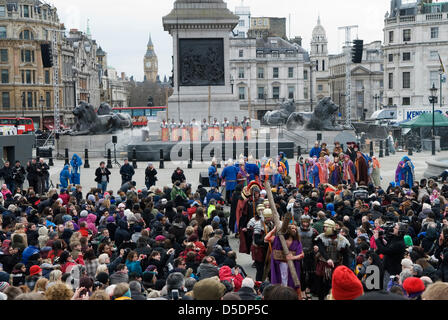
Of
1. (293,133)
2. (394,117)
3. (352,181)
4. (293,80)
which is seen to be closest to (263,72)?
(293,80)

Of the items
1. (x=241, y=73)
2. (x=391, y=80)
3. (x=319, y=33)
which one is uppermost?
(x=319, y=33)

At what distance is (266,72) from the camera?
107125 millimetres

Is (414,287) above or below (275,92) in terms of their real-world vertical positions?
below

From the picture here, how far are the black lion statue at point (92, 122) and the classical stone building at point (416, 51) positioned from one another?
43.6 metres

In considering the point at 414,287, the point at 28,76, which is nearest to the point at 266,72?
the point at 28,76

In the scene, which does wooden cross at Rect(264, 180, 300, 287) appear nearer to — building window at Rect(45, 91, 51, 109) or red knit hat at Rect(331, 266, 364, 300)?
red knit hat at Rect(331, 266, 364, 300)

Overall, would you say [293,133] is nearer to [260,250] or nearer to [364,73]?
[260,250]

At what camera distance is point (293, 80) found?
108250mm

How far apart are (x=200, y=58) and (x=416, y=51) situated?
44.2m

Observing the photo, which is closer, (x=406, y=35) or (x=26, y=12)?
(x=406, y=35)

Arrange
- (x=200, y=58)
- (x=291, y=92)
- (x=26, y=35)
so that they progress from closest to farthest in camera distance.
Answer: (x=200, y=58)
(x=26, y=35)
(x=291, y=92)

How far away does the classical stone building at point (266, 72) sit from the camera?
346 ft

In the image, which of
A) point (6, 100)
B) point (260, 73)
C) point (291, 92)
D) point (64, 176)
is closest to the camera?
point (64, 176)

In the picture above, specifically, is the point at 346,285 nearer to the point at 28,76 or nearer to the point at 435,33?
the point at 435,33
